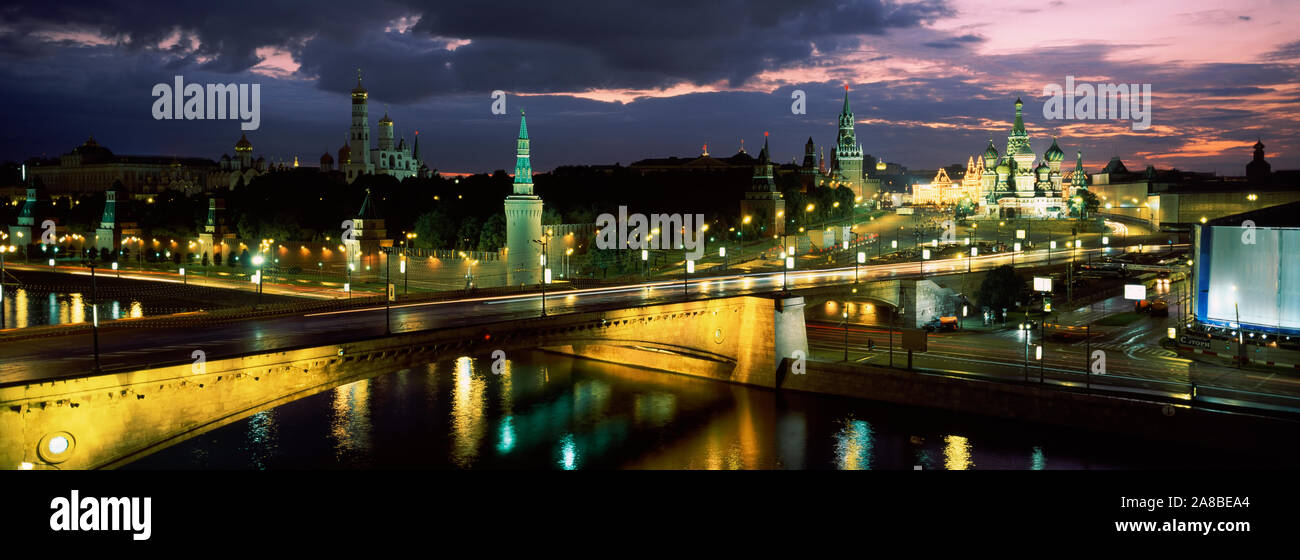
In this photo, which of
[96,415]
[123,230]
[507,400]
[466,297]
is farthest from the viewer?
[123,230]

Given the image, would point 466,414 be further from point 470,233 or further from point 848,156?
→ point 848,156

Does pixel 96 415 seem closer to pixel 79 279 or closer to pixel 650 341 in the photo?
pixel 650 341

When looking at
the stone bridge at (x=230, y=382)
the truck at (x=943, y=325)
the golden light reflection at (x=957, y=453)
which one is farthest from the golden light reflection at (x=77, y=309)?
the golden light reflection at (x=957, y=453)

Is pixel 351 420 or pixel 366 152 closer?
pixel 351 420

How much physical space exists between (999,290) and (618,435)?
91.8 ft

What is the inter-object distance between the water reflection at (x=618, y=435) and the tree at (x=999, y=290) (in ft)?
60.4

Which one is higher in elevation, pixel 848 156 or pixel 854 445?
pixel 848 156

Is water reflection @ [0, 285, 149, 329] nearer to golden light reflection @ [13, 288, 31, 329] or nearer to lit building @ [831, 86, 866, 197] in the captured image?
golden light reflection @ [13, 288, 31, 329]

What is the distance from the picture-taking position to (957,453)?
2847 cm

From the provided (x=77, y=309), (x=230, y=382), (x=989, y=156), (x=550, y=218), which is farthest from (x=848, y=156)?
(x=230, y=382)
